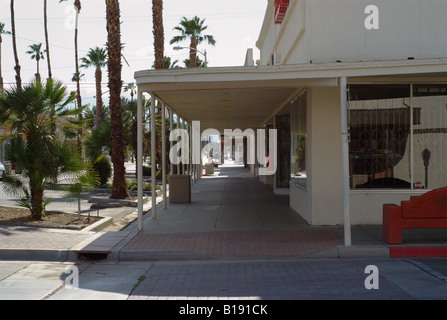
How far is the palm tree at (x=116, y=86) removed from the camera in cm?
1672

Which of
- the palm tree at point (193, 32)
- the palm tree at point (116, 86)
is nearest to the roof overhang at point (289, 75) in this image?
the palm tree at point (116, 86)

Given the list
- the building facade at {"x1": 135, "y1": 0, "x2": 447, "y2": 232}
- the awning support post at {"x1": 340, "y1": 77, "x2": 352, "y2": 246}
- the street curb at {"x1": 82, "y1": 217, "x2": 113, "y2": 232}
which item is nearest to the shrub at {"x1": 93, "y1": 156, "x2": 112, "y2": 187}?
the street curb at {"x1": 82, "y1": 217, "x2": 113, "y2": 232}

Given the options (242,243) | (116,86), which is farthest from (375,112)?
(116,86)

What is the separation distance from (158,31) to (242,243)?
49.2 feet

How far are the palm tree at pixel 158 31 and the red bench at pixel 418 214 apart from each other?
598 inches

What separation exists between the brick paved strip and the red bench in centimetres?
99

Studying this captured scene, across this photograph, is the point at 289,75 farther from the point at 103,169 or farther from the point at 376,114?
the point at 103,169

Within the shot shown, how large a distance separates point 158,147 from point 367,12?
16.1 meters

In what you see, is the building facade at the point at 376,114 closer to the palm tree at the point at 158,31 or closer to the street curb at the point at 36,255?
the street curb at the point at 36,255

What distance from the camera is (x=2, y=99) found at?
11.9m

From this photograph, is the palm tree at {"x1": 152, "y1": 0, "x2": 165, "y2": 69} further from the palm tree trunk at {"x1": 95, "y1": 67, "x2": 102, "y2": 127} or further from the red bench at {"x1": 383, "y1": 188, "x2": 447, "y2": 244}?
the palm tree trunk at {"x1": 95, "y1": 67, "x2": 102, "y2": 127}

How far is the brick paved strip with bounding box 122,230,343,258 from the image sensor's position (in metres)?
8.94
